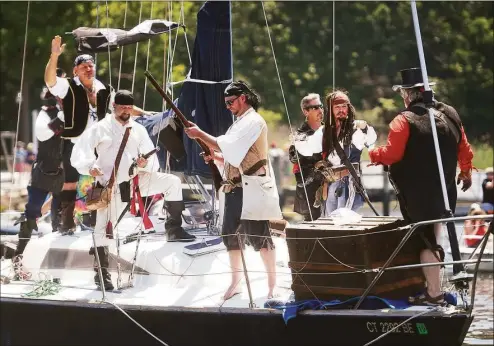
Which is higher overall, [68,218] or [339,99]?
[339,99]

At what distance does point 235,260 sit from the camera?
401 inches

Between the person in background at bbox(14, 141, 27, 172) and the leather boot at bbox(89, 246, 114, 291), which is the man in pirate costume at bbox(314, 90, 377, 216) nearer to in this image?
the leather boot at bbox(89, 246, 114, 291)

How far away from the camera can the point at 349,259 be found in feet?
30.7

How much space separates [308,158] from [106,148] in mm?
1750

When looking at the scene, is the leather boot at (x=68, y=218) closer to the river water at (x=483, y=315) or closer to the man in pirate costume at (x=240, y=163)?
A: the man in pirate costume at (x=240, y=163)

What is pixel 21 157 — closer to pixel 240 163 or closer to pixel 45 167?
pixel 45 167

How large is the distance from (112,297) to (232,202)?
1.29 m

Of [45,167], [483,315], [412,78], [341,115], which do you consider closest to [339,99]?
[341,115]

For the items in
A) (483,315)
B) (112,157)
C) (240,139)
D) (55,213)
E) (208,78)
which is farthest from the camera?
(483,315)

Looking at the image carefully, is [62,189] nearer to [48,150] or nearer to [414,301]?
[48,150]

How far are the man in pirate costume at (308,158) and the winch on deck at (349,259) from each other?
1.64 m

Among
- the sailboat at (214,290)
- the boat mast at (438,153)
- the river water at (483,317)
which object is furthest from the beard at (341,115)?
the river water at (483,317)

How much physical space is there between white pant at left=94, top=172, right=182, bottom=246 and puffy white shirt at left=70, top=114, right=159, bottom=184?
174 mm

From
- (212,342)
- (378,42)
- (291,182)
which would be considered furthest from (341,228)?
(378,42)
